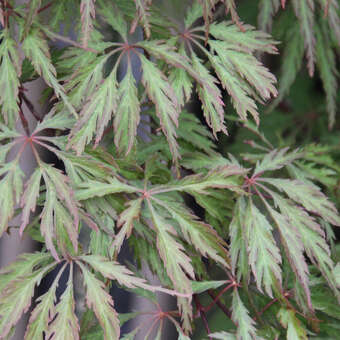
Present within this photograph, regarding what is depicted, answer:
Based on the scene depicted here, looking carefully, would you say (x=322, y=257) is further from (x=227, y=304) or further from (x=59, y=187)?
(x=59, y=187)

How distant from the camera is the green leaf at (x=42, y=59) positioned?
2.02 ft

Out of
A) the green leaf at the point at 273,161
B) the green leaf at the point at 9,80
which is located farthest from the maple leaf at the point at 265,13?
the green leaf at the point at 9,80

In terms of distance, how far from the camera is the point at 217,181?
27.0 inches

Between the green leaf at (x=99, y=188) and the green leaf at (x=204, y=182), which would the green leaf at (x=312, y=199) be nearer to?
the green leaf at (x=204, y=182)

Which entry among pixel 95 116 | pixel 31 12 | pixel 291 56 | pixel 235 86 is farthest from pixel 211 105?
pixel 291 56

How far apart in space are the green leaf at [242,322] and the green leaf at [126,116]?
0.93 feet

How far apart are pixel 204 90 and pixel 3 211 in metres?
0.31

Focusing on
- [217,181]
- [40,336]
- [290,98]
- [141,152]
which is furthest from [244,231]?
[290,98]

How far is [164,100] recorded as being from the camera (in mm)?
632

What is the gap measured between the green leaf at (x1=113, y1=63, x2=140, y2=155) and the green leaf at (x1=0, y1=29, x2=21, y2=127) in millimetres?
134

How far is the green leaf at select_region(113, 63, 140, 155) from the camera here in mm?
621

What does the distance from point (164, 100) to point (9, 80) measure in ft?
0.67

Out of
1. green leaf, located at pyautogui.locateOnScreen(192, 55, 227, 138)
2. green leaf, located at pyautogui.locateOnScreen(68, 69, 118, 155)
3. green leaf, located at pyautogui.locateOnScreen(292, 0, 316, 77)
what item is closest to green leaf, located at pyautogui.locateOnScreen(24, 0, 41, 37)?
green leaf, located at pyautogui.locateOnScreen(68, 69, 118, 155)

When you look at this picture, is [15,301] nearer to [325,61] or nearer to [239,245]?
[239,245]
